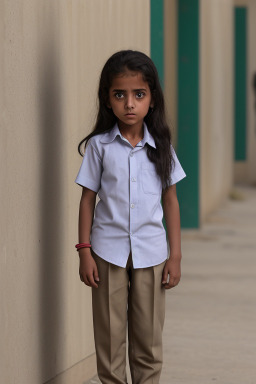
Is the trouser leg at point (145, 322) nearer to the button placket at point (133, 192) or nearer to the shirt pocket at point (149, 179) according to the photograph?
the button placket at point (133, 192)

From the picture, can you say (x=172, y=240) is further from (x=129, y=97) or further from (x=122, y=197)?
(x=129, y=97)

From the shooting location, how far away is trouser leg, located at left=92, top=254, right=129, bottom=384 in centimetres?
329

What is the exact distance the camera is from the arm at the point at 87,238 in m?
3.26

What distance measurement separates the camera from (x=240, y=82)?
17.3 m

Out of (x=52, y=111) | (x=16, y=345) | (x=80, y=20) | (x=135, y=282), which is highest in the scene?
(x=80, y=20)

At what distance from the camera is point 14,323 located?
3209mm

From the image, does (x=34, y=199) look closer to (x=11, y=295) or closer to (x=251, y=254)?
(x=11, y=295)

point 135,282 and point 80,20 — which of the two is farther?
point 80,20

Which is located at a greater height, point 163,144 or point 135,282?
point 163,144

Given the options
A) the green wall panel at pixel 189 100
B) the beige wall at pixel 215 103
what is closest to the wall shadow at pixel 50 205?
the green wall panel at pixel 189 100

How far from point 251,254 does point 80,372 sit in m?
4.56

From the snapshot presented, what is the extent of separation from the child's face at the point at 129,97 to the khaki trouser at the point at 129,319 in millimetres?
519

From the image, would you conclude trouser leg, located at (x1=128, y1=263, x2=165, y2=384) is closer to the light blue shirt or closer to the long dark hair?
the light blue shirt

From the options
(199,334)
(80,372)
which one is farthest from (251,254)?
(80,372)
